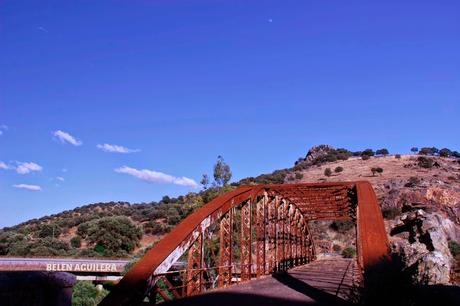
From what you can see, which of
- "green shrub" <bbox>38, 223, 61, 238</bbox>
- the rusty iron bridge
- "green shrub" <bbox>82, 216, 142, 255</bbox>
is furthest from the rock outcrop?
"green shrub" <bbox>38, 223, 61, 238</bbox>

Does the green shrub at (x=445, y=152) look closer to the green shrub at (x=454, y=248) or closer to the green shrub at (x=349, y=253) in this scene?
the green shrub at (x=349, y=253)

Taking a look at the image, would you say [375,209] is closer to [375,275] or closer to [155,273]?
[375,275]

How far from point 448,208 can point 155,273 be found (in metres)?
42.9

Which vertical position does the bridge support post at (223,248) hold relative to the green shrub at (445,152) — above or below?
below

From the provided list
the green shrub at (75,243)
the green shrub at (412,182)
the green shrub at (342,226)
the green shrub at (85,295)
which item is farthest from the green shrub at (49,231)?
the green shrub at (412,182)

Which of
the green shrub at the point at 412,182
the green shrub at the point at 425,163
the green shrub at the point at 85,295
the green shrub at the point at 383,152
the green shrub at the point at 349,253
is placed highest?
the green shrub at the point at 383,152

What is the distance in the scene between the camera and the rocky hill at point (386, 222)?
36125 mm

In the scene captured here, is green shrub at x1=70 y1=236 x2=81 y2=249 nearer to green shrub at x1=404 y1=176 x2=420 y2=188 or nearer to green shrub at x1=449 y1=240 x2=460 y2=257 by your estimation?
green shrub at x1=404 y1=176 x2=420 y2=188

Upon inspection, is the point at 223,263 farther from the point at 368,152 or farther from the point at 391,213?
the point at 368,152

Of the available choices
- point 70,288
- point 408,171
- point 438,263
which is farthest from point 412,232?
point 70,288

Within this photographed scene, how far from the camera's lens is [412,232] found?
40.8 m

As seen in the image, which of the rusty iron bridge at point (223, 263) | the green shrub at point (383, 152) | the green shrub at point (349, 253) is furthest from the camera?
the green shrub at point (383, 152)

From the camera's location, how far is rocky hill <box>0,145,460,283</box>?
3612 centimetres

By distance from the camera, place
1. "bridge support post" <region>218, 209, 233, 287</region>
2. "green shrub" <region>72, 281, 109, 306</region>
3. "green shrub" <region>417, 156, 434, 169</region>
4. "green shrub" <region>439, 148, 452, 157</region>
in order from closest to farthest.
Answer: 1. "bridge support post" <region>218, 209, 233, 287</region>
2. "green shrub" <region>72, 281, 109, 306</region>
3. "green shrub" <region>417, 156, 434, 169</region>
4. "green shrub" <region>439, 148, 452, 157</region>
